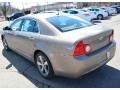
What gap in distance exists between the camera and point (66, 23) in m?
4.68

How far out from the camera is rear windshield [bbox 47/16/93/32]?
4.41m

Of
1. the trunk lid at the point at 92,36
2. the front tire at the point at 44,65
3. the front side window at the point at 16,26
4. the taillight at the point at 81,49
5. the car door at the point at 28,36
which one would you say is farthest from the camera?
the front side window at the point at 16,26

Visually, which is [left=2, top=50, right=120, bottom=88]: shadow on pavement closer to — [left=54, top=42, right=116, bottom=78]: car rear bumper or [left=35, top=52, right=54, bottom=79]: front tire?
[left=35, top=52, right=54, bottom=79]: front tire

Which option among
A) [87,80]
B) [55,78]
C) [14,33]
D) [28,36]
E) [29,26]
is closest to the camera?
[87,80]

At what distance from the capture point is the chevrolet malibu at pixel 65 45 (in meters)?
3.77

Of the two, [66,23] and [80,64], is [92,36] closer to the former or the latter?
[80,64]

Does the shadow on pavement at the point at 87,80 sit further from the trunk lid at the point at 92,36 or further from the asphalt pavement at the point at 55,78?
the trunk lid at the point at 92,36

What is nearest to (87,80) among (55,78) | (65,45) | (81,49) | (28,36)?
(55,78)

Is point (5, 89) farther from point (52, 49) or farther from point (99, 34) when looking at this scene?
point (99, 34)

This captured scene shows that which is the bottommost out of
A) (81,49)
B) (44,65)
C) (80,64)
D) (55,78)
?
(55,78)

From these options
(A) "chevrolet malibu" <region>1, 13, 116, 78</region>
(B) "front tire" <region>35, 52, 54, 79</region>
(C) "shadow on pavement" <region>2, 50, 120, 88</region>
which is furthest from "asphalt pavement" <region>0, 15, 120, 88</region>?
(A) "chevrolet malibu" <region>1, 13, 116, 78</region>

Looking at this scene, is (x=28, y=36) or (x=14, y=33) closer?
(x=28, y=36)

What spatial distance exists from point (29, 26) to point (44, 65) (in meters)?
1.21

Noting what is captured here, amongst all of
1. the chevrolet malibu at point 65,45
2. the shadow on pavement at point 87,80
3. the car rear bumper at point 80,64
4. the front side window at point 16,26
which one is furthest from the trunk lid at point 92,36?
the front side window at point 16,26
